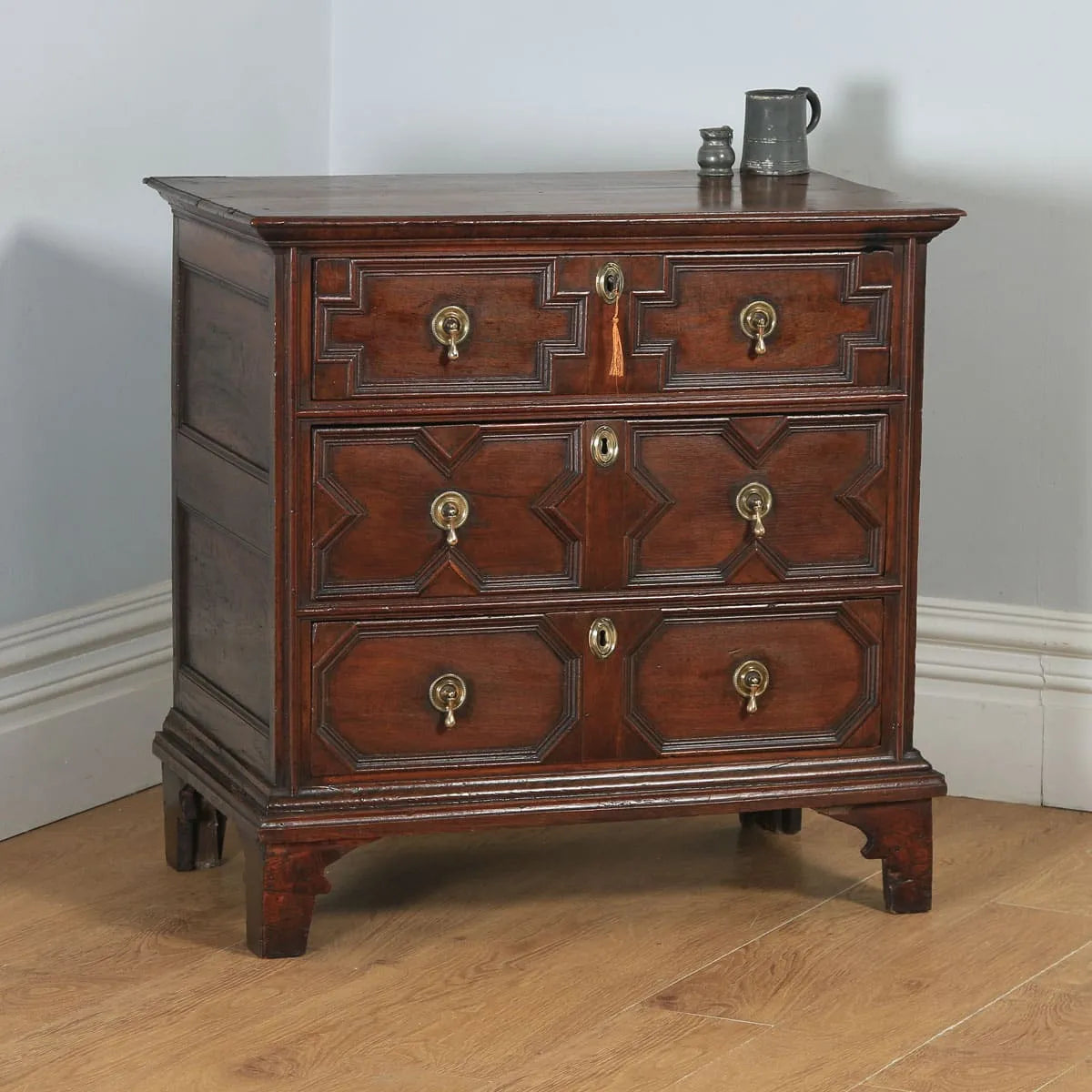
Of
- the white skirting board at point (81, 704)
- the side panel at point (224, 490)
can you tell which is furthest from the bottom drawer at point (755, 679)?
the white skirting board at point (81, 704)

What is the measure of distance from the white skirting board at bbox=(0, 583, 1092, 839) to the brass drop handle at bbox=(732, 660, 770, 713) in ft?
2.25

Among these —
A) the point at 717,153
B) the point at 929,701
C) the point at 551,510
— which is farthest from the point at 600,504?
the point at 929,701

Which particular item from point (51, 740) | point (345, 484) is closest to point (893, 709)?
point (345, 484)

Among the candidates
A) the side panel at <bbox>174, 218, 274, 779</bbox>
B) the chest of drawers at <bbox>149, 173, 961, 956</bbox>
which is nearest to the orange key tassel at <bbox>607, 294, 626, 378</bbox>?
the chest of drawers at <bbox>149, 173, 961, 956</bbox>

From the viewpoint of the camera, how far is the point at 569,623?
8.30 ft

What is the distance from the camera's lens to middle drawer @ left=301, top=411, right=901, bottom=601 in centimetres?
244

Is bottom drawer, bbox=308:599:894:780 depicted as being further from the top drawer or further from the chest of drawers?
the top drawer

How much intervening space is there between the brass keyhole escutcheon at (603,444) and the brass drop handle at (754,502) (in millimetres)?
175

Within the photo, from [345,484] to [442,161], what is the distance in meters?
1.12

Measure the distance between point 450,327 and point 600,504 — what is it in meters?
0.29

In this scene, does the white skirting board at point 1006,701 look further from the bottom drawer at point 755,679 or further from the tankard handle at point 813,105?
the tankard handle at point 813,105

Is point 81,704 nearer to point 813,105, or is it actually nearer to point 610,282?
point 610,282

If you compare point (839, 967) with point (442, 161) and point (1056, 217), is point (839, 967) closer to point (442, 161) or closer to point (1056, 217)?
point (1056, 217)

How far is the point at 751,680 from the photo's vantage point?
8.50 feet
